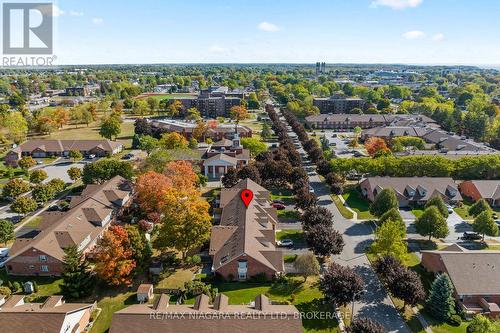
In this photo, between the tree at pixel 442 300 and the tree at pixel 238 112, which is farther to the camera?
the tree at pixel 238 112

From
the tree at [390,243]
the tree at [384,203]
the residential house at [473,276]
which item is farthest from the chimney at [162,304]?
the tree at [384,203]

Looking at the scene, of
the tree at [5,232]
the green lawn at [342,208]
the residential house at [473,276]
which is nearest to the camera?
the residential house at [473,276]

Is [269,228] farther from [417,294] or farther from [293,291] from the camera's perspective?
[417,294]

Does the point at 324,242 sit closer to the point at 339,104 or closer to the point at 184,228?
the point at 184,228

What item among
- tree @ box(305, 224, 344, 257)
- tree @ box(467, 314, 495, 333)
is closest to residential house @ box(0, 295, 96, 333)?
tree @ box(305, 224, 344, 257)

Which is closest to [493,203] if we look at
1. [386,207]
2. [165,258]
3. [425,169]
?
[425,169]

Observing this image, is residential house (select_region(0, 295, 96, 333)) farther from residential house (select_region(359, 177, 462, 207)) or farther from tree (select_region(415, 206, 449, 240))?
residential house (select_region(359, 177, 462, 207))

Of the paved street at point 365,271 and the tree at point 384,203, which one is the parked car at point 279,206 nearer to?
the paved street at point 365,271
